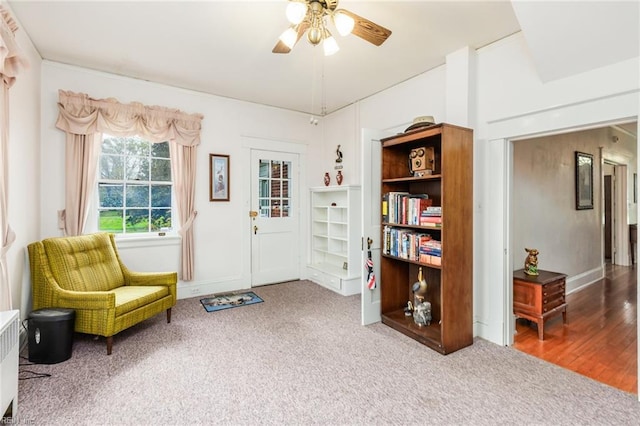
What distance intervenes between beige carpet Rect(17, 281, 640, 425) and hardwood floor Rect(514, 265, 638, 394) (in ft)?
0.65

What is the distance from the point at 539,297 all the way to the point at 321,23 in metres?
3.11

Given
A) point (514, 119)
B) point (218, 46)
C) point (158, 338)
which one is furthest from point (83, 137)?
point (514, 119)

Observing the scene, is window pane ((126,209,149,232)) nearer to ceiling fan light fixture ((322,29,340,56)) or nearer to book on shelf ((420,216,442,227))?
ceiling fan light fixture ((322,29,340,56))

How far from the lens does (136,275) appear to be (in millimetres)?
3258

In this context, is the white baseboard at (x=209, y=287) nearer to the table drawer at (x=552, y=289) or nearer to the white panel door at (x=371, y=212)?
the white panel door at (x=371, y=212)

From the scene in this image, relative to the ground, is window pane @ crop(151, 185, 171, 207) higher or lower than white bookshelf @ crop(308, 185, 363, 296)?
higher

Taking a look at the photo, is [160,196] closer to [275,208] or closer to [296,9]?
[275,208]

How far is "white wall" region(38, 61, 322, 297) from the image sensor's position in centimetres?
331

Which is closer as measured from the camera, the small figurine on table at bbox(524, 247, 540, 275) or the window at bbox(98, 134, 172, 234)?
the small figurine on table at bbox(524, 247, 540, 275)

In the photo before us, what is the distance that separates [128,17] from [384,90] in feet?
9.43

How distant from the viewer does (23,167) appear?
2.77 metres

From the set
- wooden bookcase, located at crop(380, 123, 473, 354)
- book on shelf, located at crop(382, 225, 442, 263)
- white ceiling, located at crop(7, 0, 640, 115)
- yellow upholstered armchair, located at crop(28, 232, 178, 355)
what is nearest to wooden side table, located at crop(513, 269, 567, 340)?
wooden bookcase, located at crop(380, 123, 473, 354)

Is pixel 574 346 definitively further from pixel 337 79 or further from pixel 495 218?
pixel 337 79

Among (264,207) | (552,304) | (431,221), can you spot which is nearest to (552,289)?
(552,304)
